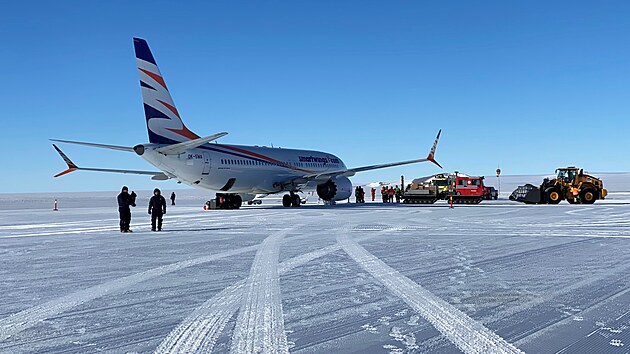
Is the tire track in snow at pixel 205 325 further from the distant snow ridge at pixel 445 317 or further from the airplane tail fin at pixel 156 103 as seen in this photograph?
the airplane tail fin at pixel 156 103

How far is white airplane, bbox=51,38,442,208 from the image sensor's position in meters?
23.9

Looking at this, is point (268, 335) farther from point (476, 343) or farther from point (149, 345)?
point (476, 343)

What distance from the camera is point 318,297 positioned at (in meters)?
5.70

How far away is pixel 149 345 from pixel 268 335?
0.86 metres

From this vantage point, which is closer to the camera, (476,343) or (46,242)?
(476,343)

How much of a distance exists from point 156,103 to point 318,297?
797 inches

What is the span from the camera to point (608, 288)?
600 cm

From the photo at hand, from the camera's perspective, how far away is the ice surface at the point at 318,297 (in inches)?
162

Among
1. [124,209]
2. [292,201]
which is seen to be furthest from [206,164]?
[124,209]

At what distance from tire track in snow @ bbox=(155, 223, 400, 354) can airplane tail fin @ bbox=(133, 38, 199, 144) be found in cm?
1890

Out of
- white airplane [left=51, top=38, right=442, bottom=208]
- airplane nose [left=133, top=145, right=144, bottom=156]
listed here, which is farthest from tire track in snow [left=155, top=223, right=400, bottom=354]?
airplane nose [left=133, top=145, right=144, bottom=156]

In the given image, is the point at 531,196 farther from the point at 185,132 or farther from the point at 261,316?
the point at 261,316

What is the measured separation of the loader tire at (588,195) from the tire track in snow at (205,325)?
30.9 metres

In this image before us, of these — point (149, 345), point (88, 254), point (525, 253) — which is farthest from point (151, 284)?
point (525, 253)
